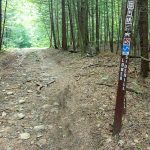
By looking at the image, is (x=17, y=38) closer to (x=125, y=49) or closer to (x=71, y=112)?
(x=71, y=112)

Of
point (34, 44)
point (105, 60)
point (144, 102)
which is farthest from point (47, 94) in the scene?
point (34, 44)

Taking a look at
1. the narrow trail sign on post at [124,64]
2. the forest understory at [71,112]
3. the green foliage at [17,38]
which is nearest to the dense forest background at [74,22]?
the green foliage at [17,38]

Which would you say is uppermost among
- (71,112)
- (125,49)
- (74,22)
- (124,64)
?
(74,22)

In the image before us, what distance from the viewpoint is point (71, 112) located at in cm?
623

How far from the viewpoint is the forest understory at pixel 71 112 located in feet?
16.9

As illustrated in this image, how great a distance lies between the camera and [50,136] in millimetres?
5438

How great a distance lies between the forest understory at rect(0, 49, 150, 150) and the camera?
16.9ft

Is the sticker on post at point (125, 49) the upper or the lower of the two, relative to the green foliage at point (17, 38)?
upper

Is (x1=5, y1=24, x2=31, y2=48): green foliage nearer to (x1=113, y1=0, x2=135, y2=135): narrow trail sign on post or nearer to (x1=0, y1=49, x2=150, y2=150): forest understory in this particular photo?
(x1=0, y1=49, x2=150, y2=150): forest understory

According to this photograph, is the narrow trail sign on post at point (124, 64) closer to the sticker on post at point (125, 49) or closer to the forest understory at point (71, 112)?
the sticker on post at point (125, 49)

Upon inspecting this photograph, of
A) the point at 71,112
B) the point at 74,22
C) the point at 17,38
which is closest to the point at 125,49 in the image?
the point at 71,112

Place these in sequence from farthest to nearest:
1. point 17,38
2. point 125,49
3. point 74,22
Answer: point 17,38 → point 74,22 → point 125,49

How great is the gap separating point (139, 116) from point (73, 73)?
13.8 feet

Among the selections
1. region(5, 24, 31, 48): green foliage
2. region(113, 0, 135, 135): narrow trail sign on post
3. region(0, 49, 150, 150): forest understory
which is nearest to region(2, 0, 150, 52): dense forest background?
region(5, 24, 31, 48): green foliage
